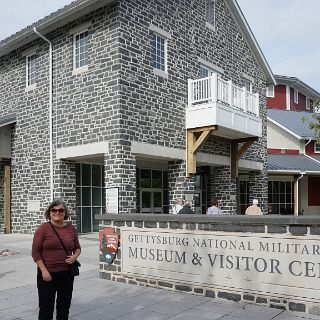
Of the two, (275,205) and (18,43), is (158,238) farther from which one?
(275,205)

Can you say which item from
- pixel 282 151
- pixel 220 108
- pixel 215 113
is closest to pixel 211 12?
pixel 220 108

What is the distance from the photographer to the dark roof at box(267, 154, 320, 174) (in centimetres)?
2464

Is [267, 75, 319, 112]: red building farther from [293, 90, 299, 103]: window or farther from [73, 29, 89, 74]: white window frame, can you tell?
[73, 29, 89, 74]: white window frame

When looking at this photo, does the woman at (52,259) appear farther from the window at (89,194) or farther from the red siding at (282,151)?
A: the red siding at (282,151)

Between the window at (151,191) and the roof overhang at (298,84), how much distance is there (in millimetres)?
18052

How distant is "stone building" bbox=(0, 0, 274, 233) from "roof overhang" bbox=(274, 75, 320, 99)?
16.4 meters

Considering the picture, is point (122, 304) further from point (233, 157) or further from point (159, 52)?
point (233, 157)

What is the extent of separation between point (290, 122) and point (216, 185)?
44.4 feet

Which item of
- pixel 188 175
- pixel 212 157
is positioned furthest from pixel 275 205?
pixel 188 175

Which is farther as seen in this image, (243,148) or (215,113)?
(243,148)

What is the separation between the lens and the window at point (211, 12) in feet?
60.3

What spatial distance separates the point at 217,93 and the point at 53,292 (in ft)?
37.5

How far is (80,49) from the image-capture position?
1499cm

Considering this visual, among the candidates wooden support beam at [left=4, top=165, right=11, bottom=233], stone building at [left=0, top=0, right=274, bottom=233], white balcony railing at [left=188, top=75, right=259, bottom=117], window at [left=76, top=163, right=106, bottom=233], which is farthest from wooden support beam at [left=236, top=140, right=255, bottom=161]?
wooden support beam at [left=4, top=165, right=11, bottom=233]
